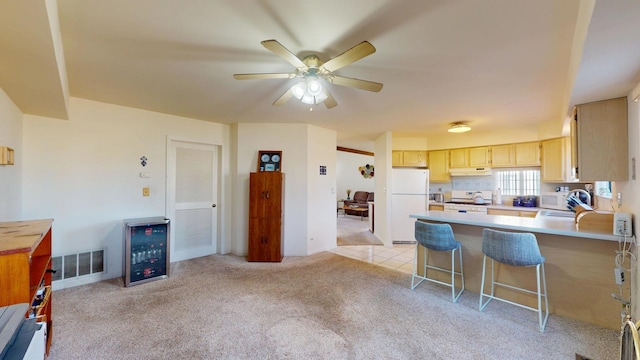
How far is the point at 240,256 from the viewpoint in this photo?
4.36 meters

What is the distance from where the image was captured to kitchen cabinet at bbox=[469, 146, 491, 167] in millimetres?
5148

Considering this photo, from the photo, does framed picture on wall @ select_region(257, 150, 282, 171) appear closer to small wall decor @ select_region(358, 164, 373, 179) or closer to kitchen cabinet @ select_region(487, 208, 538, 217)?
kitchen cabinet @ select_region(487, 208, 538, 217)

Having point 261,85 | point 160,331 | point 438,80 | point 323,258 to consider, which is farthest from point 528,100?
point 160,331

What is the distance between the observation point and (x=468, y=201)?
538 centimetres

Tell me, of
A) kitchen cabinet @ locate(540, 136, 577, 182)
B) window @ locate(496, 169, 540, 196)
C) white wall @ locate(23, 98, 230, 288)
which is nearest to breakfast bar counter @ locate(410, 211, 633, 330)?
kitchen cabinet @ locate(540, 136, 577, 182)

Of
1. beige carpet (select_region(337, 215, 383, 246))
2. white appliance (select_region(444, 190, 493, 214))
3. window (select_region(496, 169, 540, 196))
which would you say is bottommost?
beige carpet (select_region(337, 215, 383, 246))

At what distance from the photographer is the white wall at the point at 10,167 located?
2.21 m

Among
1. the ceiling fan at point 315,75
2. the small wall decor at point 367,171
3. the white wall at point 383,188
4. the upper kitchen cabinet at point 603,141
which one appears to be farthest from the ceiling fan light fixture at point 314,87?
the small wall decor at point 367,171

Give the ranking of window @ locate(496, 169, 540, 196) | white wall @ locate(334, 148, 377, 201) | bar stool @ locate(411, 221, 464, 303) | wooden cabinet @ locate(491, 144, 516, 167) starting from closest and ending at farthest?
bar stool @ locate(411, 221, 464, 303)
wooden cabinet @ locate(491, 144, 516, 167)
window @ locate(496, 169, 540, 196)
white wall @ locate(334, 148, 377, 201)

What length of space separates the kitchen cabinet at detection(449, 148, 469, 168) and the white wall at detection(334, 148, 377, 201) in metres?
5.35

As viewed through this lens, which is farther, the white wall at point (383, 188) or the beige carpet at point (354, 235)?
the beige carpet at point (354, 235)

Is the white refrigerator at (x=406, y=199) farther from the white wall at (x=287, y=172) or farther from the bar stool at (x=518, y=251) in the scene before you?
the bar stool at (x=518, y=251)

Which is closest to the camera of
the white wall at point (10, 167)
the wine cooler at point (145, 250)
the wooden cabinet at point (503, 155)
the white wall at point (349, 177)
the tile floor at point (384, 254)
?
the white wall at point (10, 167)

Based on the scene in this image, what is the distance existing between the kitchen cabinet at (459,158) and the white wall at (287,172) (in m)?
3.26
